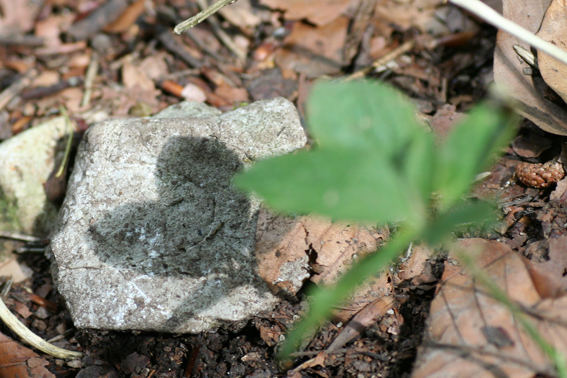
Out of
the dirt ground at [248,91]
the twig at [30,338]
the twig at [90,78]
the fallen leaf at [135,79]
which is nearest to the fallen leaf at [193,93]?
the dirt ground at [248,91]

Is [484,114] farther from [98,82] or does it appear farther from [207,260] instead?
[98,82]

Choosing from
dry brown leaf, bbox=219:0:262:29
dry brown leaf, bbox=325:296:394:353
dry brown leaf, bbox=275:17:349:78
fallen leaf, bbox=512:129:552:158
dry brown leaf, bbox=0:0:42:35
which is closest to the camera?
dry brown leaf, bbox=325:296:394:353

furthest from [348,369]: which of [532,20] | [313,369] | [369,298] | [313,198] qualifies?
[532,20]

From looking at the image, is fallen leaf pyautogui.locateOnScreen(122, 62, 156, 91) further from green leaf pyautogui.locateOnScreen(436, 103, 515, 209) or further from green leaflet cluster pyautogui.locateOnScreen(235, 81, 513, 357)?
green leaf pyautogui.locateOnScreen(436, 103, 515, 209)

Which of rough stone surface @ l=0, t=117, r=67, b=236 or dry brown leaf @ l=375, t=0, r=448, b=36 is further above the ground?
dry brown leaf @ l=375, t=0, r=448, b=36

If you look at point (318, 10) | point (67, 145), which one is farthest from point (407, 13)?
point (67, 145)

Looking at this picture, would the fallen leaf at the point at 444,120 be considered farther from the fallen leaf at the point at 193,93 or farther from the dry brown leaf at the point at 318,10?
the fallen leaf at the point at 193,93

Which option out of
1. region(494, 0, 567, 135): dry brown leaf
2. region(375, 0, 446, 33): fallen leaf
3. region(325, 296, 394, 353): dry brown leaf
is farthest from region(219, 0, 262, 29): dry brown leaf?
region(325, 296, 394, 353): dry brown leaf

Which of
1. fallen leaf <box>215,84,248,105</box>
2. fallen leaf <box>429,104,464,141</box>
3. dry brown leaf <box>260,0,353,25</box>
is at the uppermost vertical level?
dry brown leaf <box>260,0,353,25</box>
